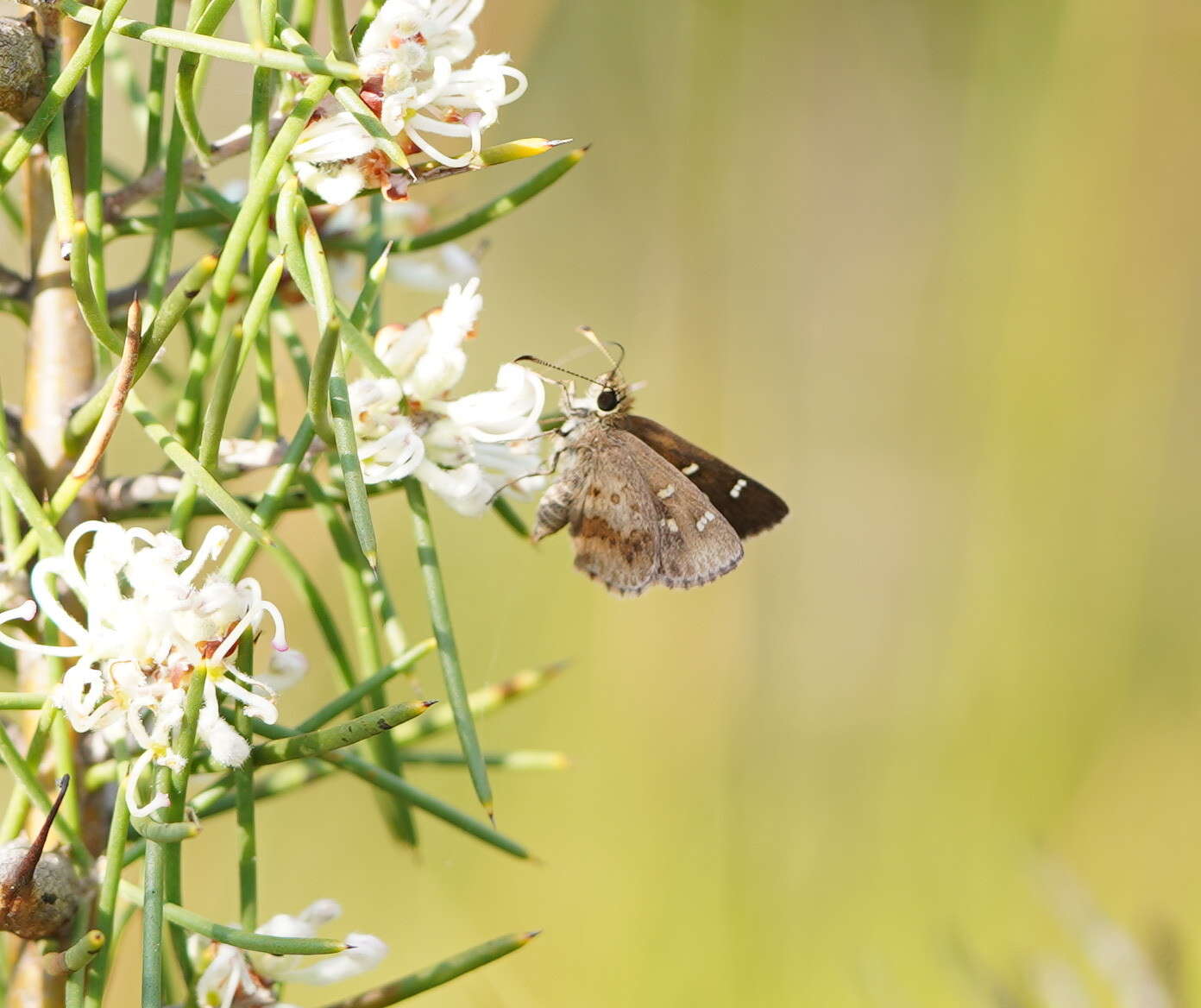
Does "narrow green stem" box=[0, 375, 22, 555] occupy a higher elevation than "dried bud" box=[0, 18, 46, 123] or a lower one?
lower

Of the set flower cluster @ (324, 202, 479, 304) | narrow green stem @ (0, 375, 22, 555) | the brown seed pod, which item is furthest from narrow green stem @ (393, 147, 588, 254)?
the brown seed pod

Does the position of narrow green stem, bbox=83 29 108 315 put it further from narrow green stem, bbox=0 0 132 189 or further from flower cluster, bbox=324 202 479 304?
flower cluster, bbox=324 202 479 304

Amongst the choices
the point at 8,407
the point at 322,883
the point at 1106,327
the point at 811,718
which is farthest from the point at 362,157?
the point at 1106,327

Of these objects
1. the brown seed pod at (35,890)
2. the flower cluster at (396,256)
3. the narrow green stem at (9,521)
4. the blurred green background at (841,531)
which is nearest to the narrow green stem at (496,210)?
the flower cluster at (396,256)

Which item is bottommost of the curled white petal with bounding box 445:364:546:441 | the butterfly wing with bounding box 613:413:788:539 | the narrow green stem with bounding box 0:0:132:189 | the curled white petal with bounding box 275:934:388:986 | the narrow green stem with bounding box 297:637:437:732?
the curled white petal with bounding box 275:934:388:986

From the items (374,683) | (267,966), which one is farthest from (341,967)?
(374,683)

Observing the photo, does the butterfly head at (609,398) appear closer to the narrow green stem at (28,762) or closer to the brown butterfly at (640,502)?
the brown butterfly at (640,502)
